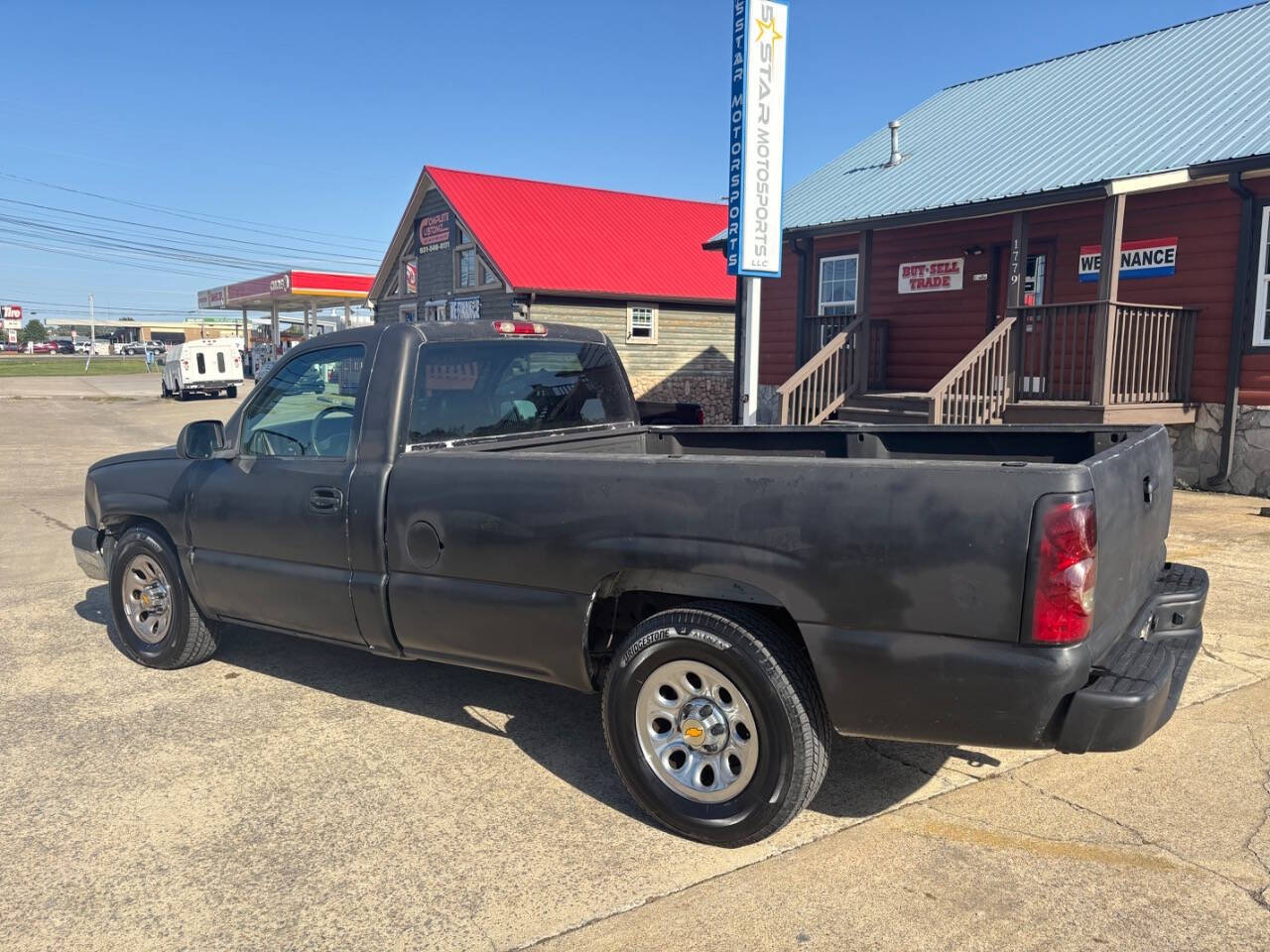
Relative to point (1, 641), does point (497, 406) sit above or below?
above

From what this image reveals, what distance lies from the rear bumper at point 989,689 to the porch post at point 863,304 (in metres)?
11.4

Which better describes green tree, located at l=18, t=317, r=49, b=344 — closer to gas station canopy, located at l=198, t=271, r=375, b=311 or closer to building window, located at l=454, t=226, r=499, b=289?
gas station canopy, located at l=198, t=271, r=375, b=311

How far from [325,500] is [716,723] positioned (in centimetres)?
201

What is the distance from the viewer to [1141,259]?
12406 mm

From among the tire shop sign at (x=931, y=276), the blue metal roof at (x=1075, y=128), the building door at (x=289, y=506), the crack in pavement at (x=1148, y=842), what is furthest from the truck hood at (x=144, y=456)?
the tire shop sign at (x=931, y=276)

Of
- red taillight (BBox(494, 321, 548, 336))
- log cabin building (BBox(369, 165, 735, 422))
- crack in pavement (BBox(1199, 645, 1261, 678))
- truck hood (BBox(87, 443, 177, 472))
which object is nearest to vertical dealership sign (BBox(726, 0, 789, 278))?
red taillight (BBox(494, 321, 548, 336))

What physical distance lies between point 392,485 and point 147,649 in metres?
2.29

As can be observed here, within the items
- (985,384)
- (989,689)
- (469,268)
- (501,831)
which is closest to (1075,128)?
(985,384)

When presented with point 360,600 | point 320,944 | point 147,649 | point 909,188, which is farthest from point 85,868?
point 909,188

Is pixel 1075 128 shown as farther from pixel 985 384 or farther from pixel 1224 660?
pixel 1224 660

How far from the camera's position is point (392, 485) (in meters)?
4.09

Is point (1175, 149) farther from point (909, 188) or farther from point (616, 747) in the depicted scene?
point (616, 747)

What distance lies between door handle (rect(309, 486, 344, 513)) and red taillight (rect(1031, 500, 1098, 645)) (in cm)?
279

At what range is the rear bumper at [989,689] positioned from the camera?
2852 millimetres
